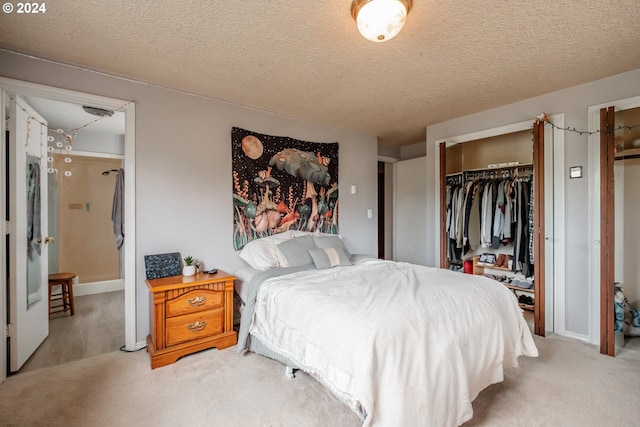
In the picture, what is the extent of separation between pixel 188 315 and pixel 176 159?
1.42 metres

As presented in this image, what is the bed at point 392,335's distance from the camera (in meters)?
1.31

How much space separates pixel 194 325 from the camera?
237 centimetres

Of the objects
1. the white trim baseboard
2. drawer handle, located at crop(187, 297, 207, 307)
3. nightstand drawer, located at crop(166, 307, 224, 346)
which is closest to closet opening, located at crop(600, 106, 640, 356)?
nightstand drawer, located at crop(166, 307, 224, 346)

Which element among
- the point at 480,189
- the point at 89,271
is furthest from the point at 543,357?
the point at 89,271

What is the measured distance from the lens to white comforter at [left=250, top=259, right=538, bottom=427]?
51.3 inches

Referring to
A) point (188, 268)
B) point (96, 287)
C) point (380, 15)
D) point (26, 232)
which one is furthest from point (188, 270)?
point (96, 287)

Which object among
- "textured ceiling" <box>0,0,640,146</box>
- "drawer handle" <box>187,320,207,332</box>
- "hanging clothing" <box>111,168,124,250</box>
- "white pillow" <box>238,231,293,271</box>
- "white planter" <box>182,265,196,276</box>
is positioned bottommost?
"drawer handle" <box>187,320,207,332</box>

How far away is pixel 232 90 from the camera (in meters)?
2.75

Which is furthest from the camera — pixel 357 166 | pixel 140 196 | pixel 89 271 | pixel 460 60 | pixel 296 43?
pixel 89 271

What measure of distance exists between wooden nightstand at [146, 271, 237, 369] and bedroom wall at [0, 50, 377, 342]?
1.31ft

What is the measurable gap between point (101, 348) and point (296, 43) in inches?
118

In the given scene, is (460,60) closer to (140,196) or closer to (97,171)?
(140,196)

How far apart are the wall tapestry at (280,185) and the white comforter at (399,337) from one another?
111cm

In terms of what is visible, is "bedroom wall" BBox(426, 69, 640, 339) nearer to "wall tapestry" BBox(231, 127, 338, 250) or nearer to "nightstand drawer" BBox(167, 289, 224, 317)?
"wall tapestry" BBox(231, 127, 338, 250)
